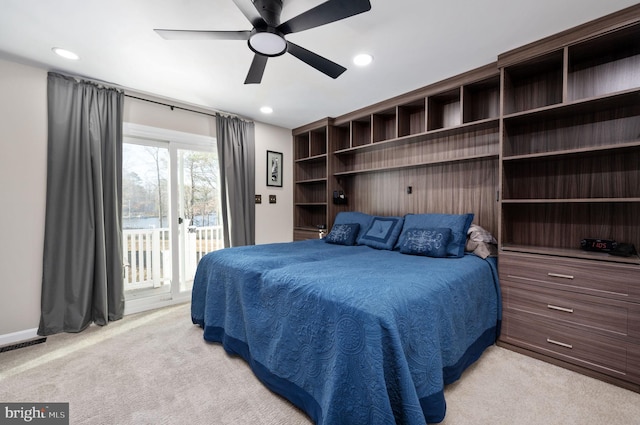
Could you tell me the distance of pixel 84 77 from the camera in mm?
2746

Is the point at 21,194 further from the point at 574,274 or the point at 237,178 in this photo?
the point at 574,274

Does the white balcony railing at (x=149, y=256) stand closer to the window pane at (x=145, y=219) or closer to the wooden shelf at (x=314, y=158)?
the window pane at (x=145, y=219)

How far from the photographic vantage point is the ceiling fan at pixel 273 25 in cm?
145

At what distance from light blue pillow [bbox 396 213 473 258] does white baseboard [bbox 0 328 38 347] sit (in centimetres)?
356

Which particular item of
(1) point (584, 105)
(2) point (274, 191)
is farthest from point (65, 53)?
(1) point (584, 105)

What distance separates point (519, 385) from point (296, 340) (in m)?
1.55

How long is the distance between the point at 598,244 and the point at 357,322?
2.09 metres

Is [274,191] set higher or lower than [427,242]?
higher

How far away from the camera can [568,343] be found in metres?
2.03

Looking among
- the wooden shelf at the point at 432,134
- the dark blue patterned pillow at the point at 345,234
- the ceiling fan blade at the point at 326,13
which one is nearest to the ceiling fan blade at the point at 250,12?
the ceiling fan blade at the point at 326,13

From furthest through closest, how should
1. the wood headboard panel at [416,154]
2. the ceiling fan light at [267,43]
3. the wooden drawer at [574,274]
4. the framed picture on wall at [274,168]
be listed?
the framed picture on wall at [274,168]
the wood headboard panel at [416,154]
the wooden drawer at [574,274]
the ceiling fan light at [267,43]

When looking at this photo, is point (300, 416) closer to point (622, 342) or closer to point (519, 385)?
point (519, 385)

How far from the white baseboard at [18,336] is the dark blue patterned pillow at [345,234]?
2989 mm

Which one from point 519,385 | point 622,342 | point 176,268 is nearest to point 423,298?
point 519,385
